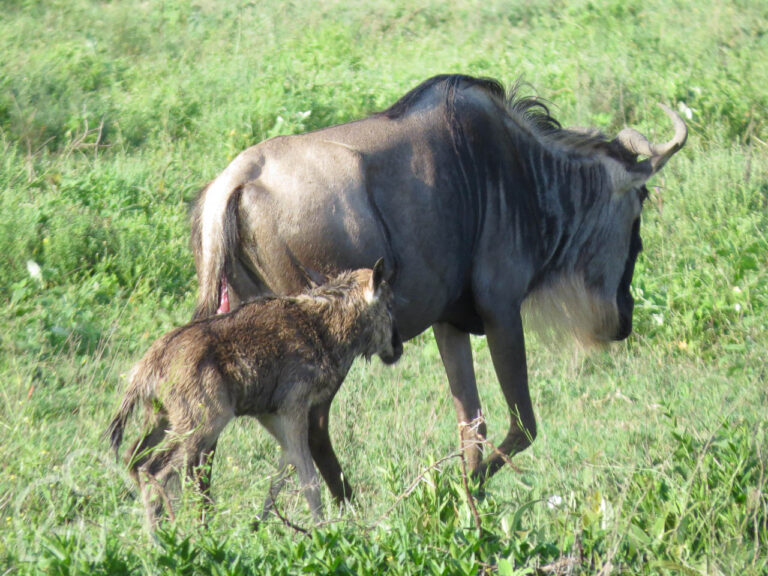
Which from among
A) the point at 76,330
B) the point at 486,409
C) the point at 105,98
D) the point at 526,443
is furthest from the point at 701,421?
the point at 105,98

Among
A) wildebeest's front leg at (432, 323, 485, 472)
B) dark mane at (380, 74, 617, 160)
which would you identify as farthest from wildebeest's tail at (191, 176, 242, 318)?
wildebeest's front leg at (432, 323, 485, 472)

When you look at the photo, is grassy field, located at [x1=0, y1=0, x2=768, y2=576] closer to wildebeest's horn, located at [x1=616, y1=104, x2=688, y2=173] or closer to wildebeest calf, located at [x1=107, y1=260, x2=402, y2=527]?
wildebeest calf, located at [x1=107, y1=260, x2=402, y2=527]

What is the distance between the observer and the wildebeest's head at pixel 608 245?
515 cm

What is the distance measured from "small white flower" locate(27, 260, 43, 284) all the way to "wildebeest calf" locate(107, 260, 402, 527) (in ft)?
9.01

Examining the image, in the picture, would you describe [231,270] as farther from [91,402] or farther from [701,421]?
[701,421]

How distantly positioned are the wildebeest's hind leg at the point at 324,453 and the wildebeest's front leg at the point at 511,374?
754 mm

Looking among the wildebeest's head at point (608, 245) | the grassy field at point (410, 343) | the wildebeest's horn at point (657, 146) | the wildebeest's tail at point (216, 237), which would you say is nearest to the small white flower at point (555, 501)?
the grassy field at point (410, 343)

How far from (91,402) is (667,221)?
4203mm

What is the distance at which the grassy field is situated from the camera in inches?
129

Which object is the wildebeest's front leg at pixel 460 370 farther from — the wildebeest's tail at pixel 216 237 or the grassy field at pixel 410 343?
the wildebeest's tail at pixel 216 237

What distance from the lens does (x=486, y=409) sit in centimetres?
575

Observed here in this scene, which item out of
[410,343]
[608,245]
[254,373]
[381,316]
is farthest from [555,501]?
[410,343]

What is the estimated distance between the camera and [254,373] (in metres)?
3.72

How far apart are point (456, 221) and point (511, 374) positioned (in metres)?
0.81
